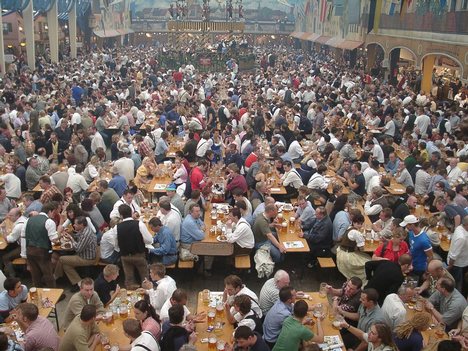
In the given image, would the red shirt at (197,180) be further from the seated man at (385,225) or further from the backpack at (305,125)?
the backpack at (305,125)

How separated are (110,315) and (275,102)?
13361mm

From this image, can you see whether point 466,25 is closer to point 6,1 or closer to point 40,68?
point 6,1

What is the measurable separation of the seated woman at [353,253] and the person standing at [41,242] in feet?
14.5

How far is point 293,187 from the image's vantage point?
9.81 metres

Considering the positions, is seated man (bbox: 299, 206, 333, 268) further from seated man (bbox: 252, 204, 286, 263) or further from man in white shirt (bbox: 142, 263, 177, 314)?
man in white shirt (bbox: 142, 263, 177, 314)

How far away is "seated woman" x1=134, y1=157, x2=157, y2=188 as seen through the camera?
9797 millimetres

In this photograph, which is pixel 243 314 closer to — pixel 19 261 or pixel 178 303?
pixel 178 303

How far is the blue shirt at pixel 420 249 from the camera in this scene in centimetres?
675

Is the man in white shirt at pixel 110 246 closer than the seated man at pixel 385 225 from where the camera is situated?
Yes

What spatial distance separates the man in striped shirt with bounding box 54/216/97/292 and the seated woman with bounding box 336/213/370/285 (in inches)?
153

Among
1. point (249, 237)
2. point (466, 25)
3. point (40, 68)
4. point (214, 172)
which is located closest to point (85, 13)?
point (40, 68)

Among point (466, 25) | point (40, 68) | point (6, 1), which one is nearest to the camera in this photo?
point (466, 25)

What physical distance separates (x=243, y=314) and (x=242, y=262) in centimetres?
223

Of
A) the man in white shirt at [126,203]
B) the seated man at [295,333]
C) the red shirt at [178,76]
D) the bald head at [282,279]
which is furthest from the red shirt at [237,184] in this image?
the red shirt at [178,76]
